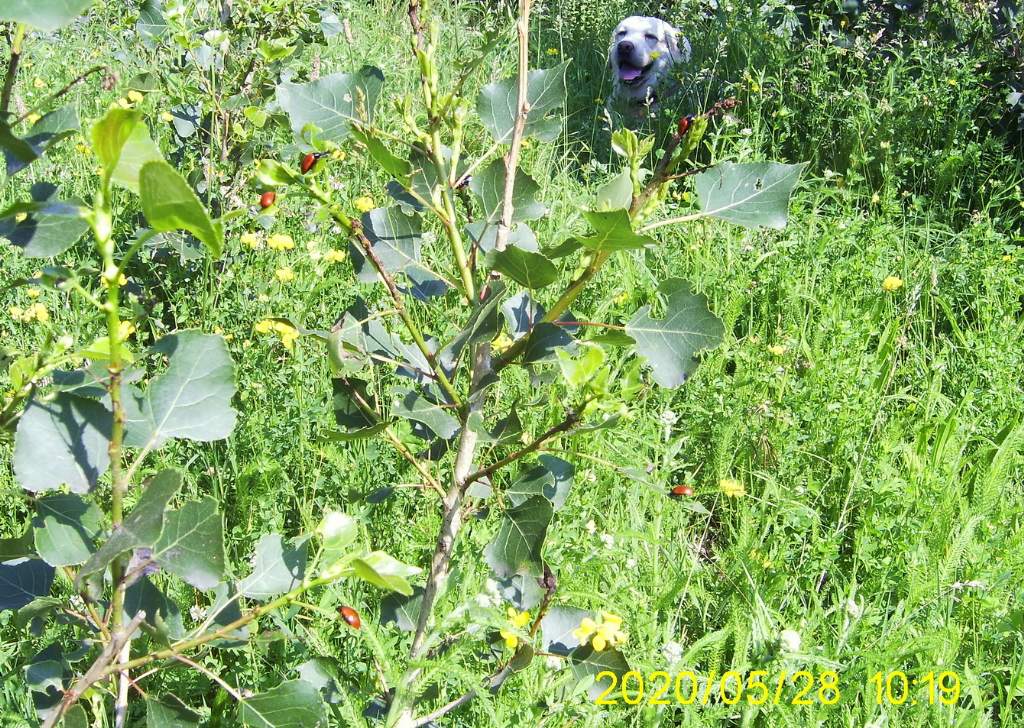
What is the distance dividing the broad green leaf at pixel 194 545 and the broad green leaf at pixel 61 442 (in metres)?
0.09

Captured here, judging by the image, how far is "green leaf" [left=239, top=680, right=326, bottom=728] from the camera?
1000mm

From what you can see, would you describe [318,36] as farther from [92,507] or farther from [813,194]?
[92,507]

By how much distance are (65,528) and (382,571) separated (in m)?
0.32

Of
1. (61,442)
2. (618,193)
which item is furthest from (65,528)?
(618,193)

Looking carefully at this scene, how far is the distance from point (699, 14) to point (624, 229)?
4.74 metres

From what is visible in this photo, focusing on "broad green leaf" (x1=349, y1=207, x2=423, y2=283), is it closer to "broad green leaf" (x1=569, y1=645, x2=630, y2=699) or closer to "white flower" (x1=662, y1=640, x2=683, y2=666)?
"broad green leaf" (x1=569, y1=645, x2=630, y2=699)

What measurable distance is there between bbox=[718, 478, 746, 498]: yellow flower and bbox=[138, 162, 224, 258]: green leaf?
1.75 meters

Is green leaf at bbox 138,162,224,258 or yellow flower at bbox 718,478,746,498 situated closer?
green leaf at bbox 138,162,224,258

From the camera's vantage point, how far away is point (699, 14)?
5129mm

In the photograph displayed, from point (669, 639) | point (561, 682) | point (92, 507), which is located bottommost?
point (669, 639)

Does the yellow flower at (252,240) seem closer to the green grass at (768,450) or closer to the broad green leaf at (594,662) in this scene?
the green grass at (768,450)

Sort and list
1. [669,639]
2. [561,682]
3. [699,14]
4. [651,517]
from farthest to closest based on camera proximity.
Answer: [699,14], [651,517], [669,639], [561,682]

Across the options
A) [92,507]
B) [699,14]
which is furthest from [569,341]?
[699,14]

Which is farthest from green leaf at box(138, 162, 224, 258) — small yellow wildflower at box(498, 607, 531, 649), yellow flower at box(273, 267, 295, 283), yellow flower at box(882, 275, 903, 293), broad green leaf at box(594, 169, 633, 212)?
yellow flower at box(882, 275, 903, 293)
